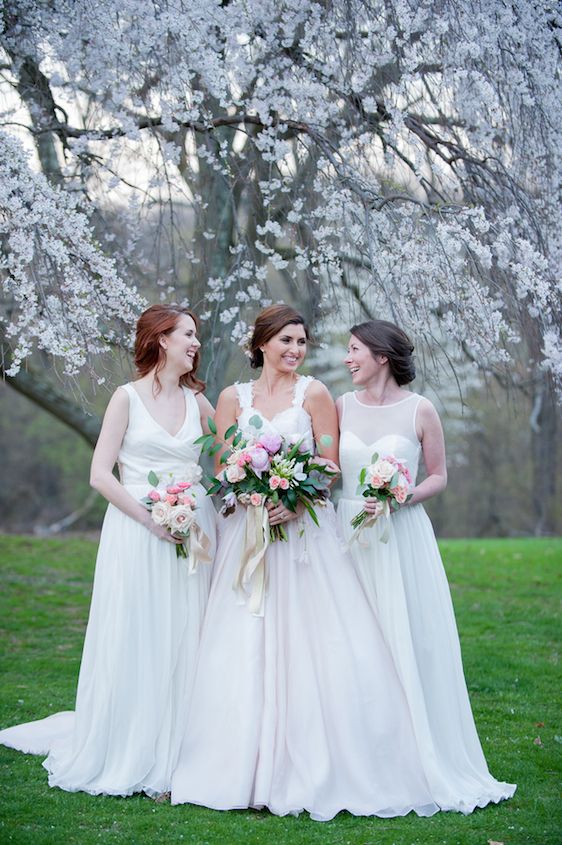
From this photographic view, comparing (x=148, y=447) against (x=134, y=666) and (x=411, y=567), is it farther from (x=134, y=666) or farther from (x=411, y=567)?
(x=411, y=567)

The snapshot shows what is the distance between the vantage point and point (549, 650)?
7629 mm

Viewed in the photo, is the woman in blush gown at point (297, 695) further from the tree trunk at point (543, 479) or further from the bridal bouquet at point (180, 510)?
the tree trunk at point (543, 479)

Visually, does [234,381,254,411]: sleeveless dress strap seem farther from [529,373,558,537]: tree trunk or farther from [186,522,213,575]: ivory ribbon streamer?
[529,373,558,537]: tree trunk

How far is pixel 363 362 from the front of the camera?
4684mm

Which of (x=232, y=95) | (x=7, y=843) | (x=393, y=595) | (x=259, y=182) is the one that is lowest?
(x=7, y=843)

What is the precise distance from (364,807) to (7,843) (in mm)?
1481

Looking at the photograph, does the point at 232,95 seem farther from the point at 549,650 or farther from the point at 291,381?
the point at 549,650

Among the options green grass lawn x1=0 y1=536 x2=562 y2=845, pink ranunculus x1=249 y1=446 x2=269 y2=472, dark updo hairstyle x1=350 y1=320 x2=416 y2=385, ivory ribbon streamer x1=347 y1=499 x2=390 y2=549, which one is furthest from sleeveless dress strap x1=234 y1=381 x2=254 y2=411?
green grass lawn x1=0 y1=536 x2=562 y2=845

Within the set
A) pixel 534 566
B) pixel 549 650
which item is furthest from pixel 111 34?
pixel 534 566

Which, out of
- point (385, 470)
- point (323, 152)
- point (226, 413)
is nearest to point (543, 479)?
point (323, 152)

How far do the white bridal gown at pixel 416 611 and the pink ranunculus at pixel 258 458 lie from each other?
0.52m

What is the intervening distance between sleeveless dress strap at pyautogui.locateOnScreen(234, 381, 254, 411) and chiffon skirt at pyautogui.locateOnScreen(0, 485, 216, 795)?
53cm

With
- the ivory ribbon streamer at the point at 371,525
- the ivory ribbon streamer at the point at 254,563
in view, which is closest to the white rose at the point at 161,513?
the ivory ribbon streamer at the point at 254,563

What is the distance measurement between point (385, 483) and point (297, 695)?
1038 mm
